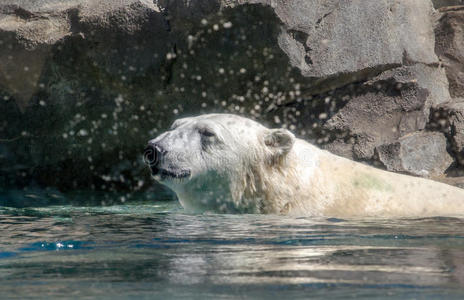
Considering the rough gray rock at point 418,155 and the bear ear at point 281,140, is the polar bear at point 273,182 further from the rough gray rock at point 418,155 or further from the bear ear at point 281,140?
the rough gray rock at point 418,155

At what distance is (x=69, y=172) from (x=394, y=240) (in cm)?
432

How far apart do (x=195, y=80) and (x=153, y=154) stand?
1.98 meters

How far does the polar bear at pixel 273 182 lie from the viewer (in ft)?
14.8

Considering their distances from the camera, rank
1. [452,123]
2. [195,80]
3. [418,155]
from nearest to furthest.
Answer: [195,80]
[418,155]
[452,123]

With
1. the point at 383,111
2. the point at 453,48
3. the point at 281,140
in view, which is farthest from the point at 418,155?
the point at 281,140

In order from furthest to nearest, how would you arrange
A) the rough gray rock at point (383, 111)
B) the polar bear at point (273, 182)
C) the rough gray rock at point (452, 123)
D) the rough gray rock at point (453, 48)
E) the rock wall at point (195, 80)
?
the rough gray rock at point (453, 48) < the rough gray rock at point (452, 123) < the rough gray rock at point (383, 111) < the rock wall at point (195, 80) < the polar bear at point (273, 182)

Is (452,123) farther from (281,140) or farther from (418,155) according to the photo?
(281,140)

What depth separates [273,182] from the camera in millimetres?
4578

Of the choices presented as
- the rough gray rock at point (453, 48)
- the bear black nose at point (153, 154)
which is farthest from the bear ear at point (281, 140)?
the rough gray rock at point (453, 48)

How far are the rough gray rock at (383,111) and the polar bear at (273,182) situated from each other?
6.21 feet

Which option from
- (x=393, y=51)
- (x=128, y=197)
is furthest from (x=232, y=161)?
(x=393, y=51)

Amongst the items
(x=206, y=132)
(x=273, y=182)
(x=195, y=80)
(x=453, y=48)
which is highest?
(x=453, y=48)

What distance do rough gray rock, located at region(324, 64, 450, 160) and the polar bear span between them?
1.89m

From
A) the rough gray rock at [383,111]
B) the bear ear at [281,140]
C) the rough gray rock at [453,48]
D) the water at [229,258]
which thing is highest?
the rough gray rock at [453,48]
